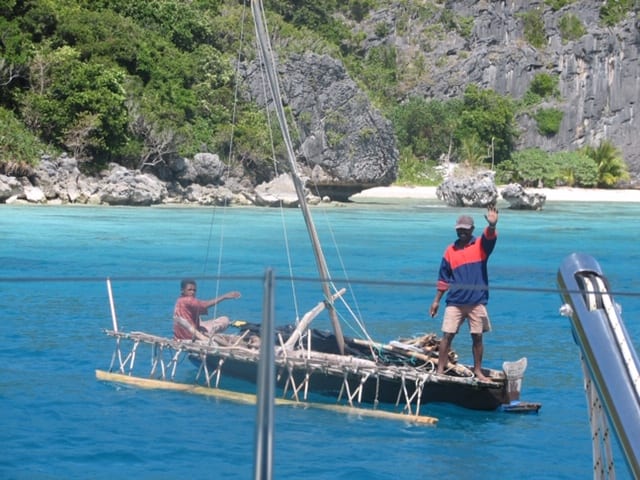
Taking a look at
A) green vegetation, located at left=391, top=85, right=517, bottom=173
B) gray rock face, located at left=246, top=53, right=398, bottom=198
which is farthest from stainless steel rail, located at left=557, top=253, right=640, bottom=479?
green vegetation, located at left=391, top=85, right=517, bottom=173

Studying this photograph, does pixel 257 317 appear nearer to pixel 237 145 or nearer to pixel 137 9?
pixel 237 145

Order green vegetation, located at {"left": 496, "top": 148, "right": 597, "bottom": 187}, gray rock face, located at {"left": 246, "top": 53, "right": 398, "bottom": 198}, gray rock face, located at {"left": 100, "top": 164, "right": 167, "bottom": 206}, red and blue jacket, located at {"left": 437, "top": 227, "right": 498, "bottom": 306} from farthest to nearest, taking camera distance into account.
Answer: green vegetation, located at {"left": 496, "top": 148, "right": 597, "bottom": 187}
gray rock face, located at {"left": 246, "top": 53, "right": 398, "bottom": 198}
gray rock face, located at {"left": 100, "top": 164, "right": 167, "bottom": 206}
red and blue jacket, located at {"left": 437, "top": 227, "right": 498, "bottom": 306}

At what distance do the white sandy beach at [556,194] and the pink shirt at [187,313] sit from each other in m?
44.4

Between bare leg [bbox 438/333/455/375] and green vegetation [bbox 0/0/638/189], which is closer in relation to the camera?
→ bare leg [bbox 438/333/455/375]

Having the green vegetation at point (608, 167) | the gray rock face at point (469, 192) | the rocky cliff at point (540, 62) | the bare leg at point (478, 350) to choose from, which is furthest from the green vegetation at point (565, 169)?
the bare leg at point (478, 350)

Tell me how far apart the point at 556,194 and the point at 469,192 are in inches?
626

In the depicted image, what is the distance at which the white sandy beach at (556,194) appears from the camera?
5612cm

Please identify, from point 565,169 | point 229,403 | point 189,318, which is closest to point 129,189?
point 189,318

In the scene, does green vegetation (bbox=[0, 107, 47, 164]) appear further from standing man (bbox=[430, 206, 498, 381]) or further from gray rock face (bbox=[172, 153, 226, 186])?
standing man (bbox=[430, 206, 498, 381])

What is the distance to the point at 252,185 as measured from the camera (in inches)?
1726

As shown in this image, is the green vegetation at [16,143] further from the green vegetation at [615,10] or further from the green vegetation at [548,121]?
the green vegetation at [615,10]

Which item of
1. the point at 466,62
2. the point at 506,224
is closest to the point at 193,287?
the point at 506,224

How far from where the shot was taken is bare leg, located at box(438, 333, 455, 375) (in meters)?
8.48

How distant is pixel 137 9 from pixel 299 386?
4068 cm
